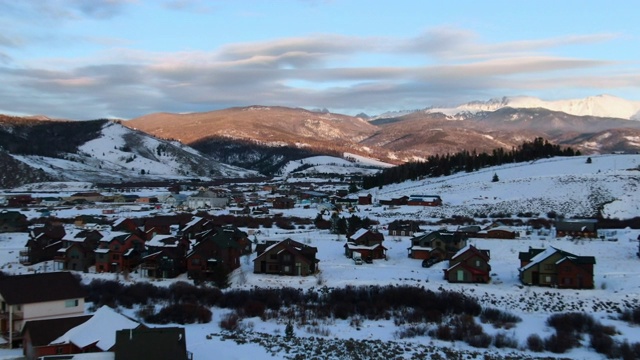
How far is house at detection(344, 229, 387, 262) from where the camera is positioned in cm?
3828

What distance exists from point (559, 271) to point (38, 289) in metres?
24.0

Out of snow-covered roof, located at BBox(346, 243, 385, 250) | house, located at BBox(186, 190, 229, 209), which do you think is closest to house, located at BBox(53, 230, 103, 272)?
snow-covered roof, located at BBox(346, 243, 385, 250)

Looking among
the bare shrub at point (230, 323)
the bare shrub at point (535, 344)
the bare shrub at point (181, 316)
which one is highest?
the bare shrub at point (181, 316)

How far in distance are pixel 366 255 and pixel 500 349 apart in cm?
1565

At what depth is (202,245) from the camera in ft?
114

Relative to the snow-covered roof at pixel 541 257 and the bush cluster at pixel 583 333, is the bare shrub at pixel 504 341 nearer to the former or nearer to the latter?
the bush cluster at pixel 583 333

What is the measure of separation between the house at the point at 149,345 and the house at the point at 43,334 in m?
3.08

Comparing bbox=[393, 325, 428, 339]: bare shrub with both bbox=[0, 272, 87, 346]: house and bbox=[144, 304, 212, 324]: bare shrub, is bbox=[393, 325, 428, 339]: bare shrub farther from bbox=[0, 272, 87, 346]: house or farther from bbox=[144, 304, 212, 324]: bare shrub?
bbox=[0, 272, 87, 346]: house

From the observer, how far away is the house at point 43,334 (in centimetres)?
2033

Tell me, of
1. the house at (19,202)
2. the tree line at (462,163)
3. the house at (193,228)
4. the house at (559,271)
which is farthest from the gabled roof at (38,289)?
the tree line at (462,163)

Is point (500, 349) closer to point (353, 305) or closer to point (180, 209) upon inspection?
point (353, 305)

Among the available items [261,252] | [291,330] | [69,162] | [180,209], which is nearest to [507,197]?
[180,209]

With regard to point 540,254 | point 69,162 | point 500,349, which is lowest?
point 500,349

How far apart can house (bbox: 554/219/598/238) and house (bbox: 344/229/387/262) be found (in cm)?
1443
